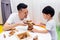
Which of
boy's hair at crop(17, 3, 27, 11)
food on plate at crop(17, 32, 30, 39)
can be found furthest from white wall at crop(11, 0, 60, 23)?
food on plate at crop(17, 32, 30, 39)

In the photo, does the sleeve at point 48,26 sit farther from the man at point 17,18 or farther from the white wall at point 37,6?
the man at point 17,18

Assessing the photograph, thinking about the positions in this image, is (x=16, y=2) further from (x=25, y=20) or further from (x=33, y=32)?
(x=33, y=32)

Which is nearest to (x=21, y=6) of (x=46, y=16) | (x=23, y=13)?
(x=23, y=13)

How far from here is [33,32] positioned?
4.35 feet

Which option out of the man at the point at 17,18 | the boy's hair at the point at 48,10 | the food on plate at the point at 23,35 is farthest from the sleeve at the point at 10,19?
the boy's hair at the point at 48,10

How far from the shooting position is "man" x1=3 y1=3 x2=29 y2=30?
132cm

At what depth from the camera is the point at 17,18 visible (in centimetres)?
135

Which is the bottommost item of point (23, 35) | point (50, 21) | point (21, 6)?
point (23, 35)

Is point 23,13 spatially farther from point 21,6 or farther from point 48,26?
point 48,26

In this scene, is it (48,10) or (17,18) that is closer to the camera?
(48,10)

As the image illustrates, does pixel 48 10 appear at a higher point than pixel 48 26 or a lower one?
higher

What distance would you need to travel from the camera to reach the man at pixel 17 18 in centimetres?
132

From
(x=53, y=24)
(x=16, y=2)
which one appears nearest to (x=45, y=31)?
(x=53, y=24)

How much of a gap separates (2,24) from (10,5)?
18cm
